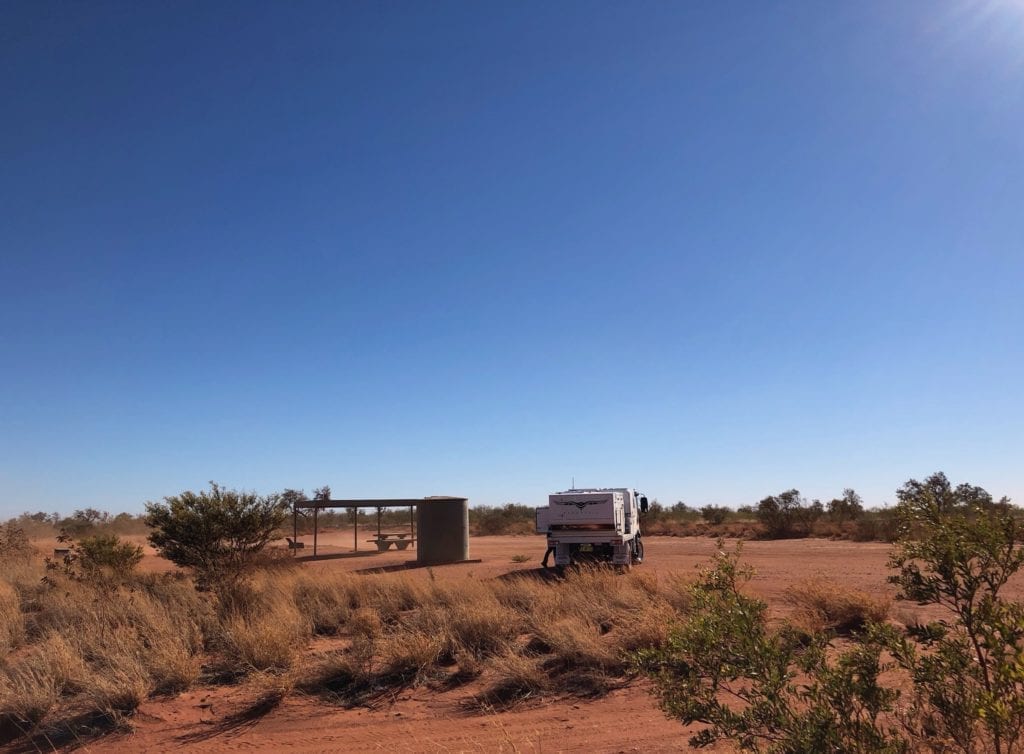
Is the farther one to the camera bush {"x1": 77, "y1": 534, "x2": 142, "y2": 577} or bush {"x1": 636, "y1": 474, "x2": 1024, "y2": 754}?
bush {"x1": 77, "y1": 534, "x2": 142, "y2": 577}

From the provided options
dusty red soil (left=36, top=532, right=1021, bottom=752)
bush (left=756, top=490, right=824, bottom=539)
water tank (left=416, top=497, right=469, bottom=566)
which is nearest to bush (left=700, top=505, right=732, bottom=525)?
bush (left=756, top=490, right=824, bottom=539)

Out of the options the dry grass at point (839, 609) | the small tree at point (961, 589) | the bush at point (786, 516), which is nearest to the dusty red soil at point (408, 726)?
the small tree at point (961, 589)

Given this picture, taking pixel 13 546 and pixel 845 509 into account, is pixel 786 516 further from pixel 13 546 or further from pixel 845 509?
pixel 13 546

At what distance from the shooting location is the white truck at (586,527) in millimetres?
19359

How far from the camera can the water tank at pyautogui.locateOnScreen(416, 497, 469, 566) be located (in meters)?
25.5

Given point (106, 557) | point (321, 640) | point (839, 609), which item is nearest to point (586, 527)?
point (839, 609)

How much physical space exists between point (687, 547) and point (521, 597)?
2096 cm

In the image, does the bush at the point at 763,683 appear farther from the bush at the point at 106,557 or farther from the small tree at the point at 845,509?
the small tree at the point at 845,509

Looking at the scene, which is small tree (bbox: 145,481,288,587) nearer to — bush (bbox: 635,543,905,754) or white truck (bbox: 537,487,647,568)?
white truck (bbox: 537,487,647,568)

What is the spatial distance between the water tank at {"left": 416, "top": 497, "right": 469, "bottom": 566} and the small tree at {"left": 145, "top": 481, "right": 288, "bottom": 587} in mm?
10259

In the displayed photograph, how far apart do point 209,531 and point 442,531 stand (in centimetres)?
1151

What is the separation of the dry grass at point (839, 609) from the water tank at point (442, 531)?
15584mm

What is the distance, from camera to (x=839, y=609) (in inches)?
443

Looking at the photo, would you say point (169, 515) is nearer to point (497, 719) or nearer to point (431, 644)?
point (431, 644)
